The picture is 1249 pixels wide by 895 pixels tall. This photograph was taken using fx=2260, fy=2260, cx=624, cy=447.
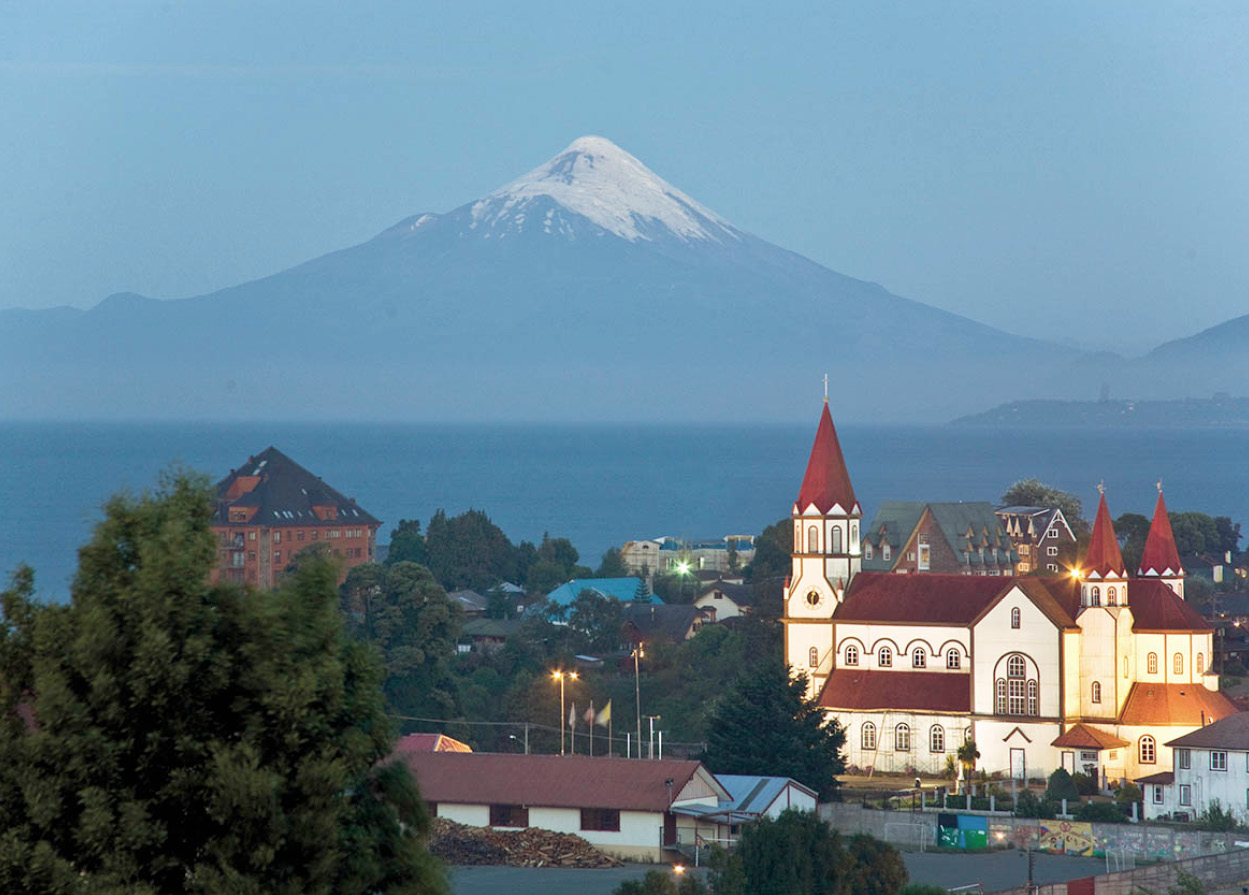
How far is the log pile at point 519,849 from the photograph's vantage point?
40406 millimetres

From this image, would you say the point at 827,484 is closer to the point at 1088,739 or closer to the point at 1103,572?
the point at 1103,572

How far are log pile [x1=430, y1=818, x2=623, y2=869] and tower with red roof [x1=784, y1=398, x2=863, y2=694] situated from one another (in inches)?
805

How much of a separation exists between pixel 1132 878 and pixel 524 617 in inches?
1947

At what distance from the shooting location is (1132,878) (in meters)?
35.2

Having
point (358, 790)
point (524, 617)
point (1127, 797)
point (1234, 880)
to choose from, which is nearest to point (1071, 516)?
point (524, 617)

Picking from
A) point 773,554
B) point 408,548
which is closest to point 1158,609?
point 773,554

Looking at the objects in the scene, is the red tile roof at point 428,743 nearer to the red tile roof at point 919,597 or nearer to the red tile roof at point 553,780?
the red tile roof at point 553,780

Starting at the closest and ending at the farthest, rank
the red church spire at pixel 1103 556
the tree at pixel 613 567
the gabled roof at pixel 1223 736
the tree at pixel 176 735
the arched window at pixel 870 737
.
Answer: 1. the tree at pixel 176 735
2. the gabled roof at pixel 1223 736
3. the red church spire at pixel 1103 556
4. the arched window at pixel 870 737
5. the tree at pixel 613 567

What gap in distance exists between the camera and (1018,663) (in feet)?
188

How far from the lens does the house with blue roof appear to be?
91.9 m

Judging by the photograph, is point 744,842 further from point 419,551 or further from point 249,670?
point 419,551

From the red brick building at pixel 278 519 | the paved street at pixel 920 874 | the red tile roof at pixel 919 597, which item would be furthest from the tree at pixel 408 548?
the paved street at pixel 920 874

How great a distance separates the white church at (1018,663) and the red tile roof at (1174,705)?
0.12 ft

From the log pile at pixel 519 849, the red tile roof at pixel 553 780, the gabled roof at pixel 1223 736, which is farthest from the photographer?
the gabled roof at pixel 1223 736
